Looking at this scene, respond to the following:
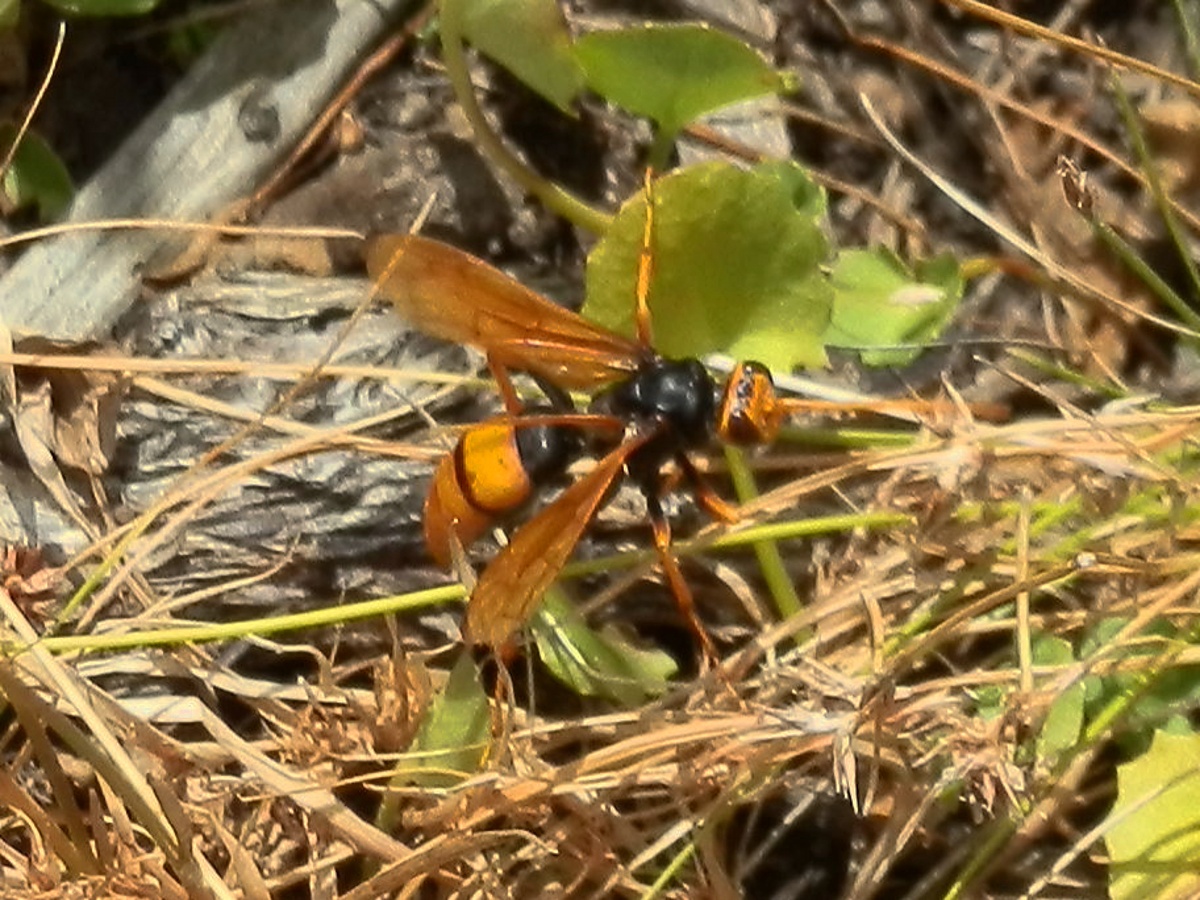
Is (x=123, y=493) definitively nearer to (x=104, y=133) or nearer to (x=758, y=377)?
(x=104, y=133)

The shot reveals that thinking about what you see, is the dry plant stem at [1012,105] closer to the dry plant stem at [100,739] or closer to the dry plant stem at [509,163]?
the dry plant stem at [509,163]

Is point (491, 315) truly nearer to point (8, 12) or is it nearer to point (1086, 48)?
point (8, 12)

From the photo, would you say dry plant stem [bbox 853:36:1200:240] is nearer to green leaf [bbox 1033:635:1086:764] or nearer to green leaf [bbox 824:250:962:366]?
green leaf [bbox 824:250:962:366]

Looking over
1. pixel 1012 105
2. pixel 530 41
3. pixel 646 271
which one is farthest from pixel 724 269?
pixel 1012 105

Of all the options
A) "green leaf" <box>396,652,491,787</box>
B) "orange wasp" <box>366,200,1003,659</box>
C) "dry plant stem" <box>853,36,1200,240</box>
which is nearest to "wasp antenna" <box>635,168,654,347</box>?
"orange wasp" <box>366,200,1003,659</box>

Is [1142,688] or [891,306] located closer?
[1142,688]

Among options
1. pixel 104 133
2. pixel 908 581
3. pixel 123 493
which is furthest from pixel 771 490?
pixel 104 133

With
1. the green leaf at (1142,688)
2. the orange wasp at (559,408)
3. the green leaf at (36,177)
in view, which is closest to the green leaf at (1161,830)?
the green leaf at (1142,688)
